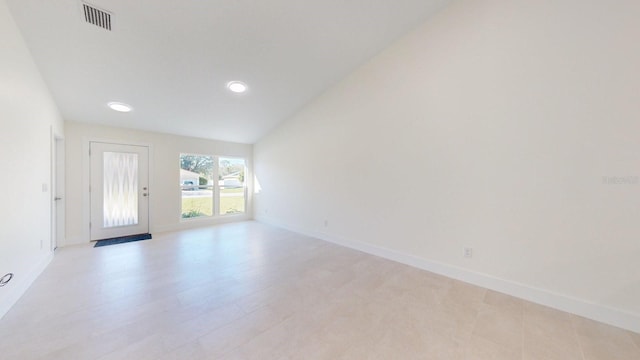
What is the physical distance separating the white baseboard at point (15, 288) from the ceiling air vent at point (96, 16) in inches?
98.4

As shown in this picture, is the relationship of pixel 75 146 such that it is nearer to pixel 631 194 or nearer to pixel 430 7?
pixel 430 7

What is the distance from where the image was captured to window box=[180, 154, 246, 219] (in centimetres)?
566

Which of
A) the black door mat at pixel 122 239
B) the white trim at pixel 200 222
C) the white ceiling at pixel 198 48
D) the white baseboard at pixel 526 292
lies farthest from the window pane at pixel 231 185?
the white baseboard at pixel 526 292

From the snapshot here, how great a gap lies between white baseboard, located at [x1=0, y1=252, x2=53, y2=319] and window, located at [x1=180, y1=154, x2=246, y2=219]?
9.39 feet

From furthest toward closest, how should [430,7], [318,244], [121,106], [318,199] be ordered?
[318,199], [318,244], [121,106], [430,7]

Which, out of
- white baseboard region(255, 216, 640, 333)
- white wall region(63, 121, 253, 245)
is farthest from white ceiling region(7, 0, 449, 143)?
white baseboard region(255, 216, 640, 333)

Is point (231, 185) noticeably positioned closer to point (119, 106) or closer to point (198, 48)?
point (119, 106)

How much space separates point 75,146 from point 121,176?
2.71ft

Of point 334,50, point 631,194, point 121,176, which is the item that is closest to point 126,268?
point 121,176

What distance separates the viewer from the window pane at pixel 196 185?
5605 mm

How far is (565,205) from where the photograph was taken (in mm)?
2234

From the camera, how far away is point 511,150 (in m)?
2.51

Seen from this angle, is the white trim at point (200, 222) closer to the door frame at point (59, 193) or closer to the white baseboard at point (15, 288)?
the door frame at point (59, 193)

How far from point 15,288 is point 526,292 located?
4.93 m
